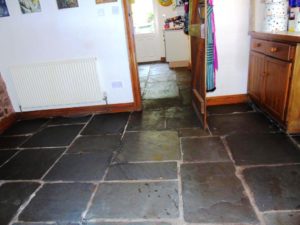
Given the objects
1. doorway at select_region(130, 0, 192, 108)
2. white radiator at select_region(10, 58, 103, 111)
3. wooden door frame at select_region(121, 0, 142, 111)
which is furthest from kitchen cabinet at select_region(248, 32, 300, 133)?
white radiator at select_region(10, 58, 103, 111)

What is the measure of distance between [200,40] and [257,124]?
1.12m

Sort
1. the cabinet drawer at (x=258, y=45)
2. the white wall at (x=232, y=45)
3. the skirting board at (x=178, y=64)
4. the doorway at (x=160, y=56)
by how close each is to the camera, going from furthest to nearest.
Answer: the skirting board at (x=178, y=64)
the doorway at (x=160, y=56)
the white wall at (x=232, y=45)
the cabinet drawer at (x=258, y=45)

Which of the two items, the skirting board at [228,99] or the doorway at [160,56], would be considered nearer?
the skirting board at [228,99]

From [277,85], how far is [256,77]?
53 centimetres

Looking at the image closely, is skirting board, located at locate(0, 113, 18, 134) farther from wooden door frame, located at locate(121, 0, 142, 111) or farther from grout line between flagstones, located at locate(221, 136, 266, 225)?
grout line between flagstones, located at locate(221, 136, 266, 225)

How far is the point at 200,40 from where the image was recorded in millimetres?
2520

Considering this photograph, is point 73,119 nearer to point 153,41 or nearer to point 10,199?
point 10,199

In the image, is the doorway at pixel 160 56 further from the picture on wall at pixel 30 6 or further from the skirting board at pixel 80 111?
the picture on wall at pixel 30 6

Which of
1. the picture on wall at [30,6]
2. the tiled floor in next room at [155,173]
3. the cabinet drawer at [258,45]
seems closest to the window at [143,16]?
the picture on wall at [30,6]

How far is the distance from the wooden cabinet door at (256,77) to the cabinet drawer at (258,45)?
0.06 m

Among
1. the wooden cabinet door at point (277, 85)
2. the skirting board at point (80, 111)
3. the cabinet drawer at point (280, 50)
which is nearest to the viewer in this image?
the cabinet drawer at point (280, 50)

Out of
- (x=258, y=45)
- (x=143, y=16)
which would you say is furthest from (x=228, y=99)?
(x=143, y=16)

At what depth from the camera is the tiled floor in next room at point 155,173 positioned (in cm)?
155

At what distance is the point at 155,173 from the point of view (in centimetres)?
196
